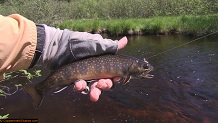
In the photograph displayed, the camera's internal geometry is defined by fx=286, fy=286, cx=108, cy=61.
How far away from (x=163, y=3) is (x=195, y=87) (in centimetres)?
2148

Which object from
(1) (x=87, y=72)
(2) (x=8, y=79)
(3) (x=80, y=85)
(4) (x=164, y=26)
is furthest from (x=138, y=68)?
(4) (x=164, y=26)

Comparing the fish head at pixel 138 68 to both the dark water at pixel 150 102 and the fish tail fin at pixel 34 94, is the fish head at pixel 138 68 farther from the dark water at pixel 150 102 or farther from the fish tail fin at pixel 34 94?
the dark water at pixel 150 102

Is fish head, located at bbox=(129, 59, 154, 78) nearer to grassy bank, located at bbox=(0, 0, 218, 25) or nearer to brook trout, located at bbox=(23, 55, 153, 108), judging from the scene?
brook trout, located at bbox=(23, 55, 153, 108)

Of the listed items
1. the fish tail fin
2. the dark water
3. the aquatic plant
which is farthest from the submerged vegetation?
the fish tail fin

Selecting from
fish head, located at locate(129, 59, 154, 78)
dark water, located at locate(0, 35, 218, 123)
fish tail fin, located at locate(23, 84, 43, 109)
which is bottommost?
dark water, located at locate(0, 35, 218, 123)

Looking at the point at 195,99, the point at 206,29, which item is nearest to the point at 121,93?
the point at 195,99

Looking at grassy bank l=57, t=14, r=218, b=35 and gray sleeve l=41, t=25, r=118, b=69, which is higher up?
gray sleeve l=41, t=25, r=118, b=69

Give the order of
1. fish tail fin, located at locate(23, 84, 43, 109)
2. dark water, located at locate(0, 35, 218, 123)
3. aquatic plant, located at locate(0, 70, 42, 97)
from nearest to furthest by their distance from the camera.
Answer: fish tail fin, located at locate(23, 84, 43, 109) < aquatic plant, located at locate(0, 70, 42, 97) < dark water, located at locate(0, 35, 218, 123)

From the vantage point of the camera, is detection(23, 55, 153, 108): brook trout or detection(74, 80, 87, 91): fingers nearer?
detection(74, 80, 87, 91): fingers

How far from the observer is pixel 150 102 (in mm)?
9352

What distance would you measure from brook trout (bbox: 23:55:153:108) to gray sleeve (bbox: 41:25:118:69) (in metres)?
0.08

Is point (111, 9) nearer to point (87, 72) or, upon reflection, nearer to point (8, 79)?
point (8, 79)

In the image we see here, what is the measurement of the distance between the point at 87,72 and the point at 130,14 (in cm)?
3058

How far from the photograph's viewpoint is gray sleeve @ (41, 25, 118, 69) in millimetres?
2506
